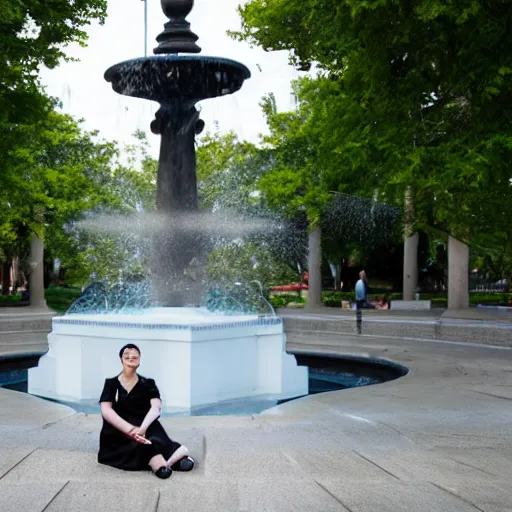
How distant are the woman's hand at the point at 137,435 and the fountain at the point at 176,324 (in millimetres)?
4189

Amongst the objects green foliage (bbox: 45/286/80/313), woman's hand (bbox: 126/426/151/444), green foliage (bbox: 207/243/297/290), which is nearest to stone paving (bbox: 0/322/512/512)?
woman's hand (bbox: 126/426/151/444)

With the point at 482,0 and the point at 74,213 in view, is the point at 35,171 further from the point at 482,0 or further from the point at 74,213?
the point at 482,0

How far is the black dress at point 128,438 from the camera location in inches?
249

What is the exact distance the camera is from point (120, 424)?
20.7 feet

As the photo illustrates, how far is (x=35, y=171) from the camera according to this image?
32.2 meters

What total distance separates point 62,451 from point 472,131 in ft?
36.4

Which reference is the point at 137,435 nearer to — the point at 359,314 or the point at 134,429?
the point at 134,429

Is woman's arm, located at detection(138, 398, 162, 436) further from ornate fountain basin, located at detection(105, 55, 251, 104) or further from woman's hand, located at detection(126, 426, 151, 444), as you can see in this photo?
ornate fountain basin, located at detection(105, 55, 251, 104)

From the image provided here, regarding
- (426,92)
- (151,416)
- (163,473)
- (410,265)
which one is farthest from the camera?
(410,265)

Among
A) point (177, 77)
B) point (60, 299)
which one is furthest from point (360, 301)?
point (60, 299)

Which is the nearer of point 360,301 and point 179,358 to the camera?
point 179,358

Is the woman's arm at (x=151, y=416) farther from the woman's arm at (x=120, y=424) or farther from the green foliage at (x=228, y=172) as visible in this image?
the green foliage at (x=228, y=172)

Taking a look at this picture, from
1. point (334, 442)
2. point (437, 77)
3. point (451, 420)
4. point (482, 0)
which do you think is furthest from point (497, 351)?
point (334, 442)

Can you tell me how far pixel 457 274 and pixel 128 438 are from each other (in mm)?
24747
